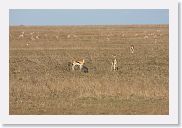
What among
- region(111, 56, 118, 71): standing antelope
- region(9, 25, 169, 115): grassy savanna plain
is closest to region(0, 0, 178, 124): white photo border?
region(9, 25, 169, 115): grassy savanna plain

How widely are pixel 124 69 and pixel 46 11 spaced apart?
4897mm

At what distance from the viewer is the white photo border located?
12562 millimetres

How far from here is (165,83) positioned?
519 inches

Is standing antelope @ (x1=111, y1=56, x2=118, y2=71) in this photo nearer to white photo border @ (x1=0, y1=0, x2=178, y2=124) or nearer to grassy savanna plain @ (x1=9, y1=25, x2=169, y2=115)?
grassy savanna plain @ (x1=9, y1=25, x2=169, y2=115)

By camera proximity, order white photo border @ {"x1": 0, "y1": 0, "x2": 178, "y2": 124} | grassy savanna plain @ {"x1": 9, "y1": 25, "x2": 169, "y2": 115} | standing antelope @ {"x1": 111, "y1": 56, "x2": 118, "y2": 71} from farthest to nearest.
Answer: standing antelope @ {"x1": 111, "y1": 56, "x2": 118, "y2": 71} → grassy savanna plain @ {"x1": 9, "y1": 25, "x2": 169, "y2": 115} → white photo border @ {"x1": 0, "y1": 0, "x2": 178, "y2": 124}
